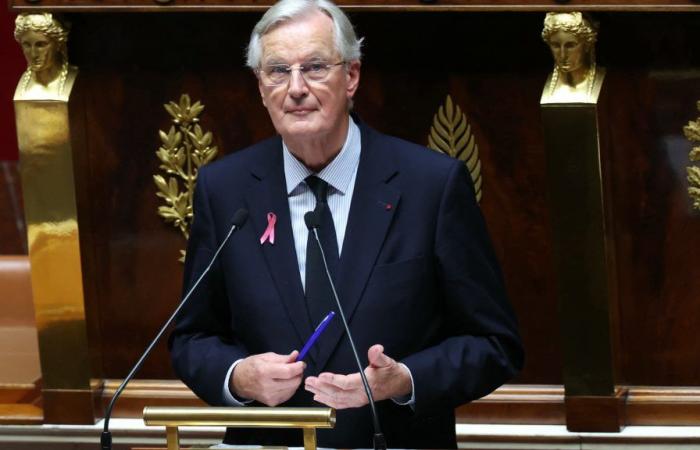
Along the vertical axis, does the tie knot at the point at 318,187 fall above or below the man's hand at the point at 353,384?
above

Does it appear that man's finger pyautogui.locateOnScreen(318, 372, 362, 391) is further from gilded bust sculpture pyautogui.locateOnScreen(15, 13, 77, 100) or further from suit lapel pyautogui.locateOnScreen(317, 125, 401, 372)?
gilded bust sculpture pyautogui.locateOnScreen(15, 13, 77, 100)

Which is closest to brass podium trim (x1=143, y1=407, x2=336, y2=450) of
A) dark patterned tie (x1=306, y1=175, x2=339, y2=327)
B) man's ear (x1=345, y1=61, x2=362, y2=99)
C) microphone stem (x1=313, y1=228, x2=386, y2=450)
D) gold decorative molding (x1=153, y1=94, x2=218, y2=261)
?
microphone stem (x1=313, y1=228, x2=386, y2=450)

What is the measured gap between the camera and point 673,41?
10.4 ft

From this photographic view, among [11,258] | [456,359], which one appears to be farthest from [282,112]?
[11,258]

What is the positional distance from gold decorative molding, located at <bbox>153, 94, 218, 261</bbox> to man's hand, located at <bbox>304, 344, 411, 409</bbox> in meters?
1.29

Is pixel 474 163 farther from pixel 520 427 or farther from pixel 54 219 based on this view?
pixel 54 219

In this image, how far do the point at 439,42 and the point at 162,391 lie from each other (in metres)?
0.96

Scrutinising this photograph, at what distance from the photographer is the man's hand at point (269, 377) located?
218 centimetres

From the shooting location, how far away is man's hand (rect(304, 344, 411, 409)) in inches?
84.7

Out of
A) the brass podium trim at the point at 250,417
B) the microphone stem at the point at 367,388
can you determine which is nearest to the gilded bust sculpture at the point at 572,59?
the microphone stem at the point at 367,388

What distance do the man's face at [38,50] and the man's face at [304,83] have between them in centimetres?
106

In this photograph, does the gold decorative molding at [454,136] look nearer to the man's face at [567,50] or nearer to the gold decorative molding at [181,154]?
the man's face at [567,50]

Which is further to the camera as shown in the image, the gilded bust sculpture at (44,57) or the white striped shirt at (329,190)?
the gilded bust sculpture at (44,57)

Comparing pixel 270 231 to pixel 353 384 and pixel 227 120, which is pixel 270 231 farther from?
pixel 227 120
